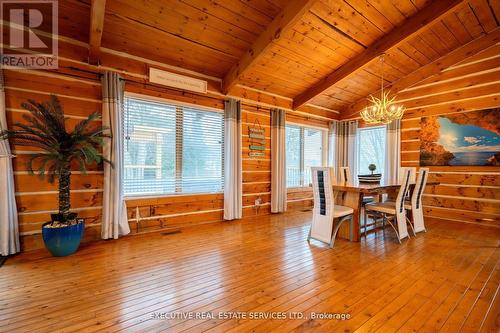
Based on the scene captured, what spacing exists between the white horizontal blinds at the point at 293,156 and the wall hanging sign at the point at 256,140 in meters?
0.83

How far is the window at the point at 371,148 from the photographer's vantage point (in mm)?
5984

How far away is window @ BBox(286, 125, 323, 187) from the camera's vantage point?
5773 millimetres

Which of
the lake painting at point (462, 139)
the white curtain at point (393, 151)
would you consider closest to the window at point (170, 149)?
the white curtain at point (393, 151)

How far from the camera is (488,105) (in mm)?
4418

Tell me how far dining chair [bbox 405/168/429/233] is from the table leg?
0.99 meters

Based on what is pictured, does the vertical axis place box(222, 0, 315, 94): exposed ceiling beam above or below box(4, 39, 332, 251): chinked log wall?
above

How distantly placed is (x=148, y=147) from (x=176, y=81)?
3.92ft

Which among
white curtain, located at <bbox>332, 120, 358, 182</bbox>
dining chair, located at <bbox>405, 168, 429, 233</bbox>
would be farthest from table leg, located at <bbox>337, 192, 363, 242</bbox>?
white curtain, located at <bbox>332, 120, 358, 182</bbox>

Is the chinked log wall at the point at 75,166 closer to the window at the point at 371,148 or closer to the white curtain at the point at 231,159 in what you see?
the white curtain at the point at 231,159

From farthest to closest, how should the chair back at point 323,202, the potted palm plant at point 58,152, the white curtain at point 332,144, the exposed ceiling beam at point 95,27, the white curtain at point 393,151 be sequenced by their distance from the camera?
the white curtain at point 332,144
the white curtain at point 393,151
the chair back at point 323,202
the potted palm plant at point 58,152
the exposed ceiling beam at point 95,27

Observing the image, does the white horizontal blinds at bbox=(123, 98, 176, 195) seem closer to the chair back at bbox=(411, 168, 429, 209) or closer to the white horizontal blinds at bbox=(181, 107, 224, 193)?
the white horizontal blinds at bbox=(181, 107, 224, 193)

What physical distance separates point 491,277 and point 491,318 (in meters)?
0.89

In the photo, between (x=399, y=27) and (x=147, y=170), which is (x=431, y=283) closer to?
(x=399, y=27)

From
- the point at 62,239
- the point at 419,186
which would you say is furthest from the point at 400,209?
the point at 62,239
